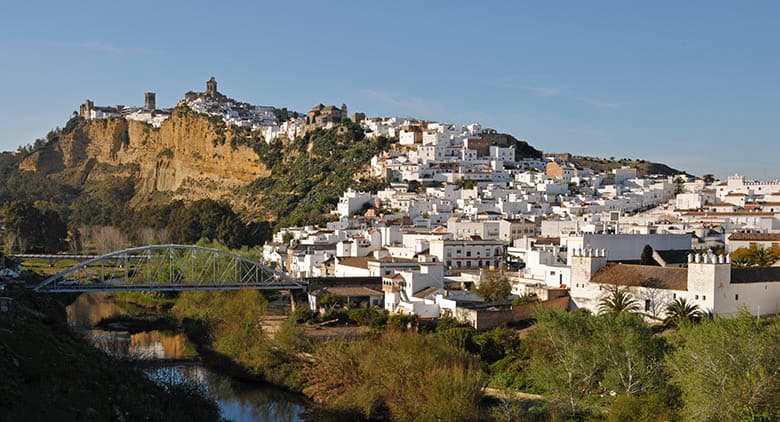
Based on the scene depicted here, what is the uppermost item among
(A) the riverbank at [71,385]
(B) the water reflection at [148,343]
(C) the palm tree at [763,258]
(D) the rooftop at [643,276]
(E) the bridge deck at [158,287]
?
(C) the palm tree at [763,258]

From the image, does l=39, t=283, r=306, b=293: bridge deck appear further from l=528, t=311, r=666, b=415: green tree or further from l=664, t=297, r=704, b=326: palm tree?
l=528, t=311, r=666, b=415: green tree

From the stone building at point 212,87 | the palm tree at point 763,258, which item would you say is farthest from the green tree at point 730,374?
the stone building at point 212,87

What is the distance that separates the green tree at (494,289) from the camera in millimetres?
30062

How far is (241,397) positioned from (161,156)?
68830 mm

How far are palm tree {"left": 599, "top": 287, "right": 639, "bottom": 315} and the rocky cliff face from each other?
52.8m

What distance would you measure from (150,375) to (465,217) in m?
27.0

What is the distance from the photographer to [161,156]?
296ft

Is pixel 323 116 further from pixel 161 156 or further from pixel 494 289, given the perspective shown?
pixel 494 289

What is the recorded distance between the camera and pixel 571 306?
28.2 meters

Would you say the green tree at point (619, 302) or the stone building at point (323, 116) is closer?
the green tree at point (619, 302)

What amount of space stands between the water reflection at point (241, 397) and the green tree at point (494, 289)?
27.2 ft

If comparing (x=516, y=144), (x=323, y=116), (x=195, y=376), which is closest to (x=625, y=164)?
(x=516, y=144)

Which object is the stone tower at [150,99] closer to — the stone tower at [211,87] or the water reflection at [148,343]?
the stone tower at [211,87]

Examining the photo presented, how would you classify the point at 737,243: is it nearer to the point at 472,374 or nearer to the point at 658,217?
the point at 658,217
